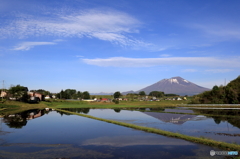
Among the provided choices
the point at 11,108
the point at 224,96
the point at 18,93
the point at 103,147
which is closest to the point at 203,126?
the point at 103,147

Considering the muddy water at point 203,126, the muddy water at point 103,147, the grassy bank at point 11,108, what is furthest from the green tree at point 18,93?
the muddy water at point 103,147

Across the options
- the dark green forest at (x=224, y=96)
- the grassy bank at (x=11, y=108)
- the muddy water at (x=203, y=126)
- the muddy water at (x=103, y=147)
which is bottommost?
the muddy water at (x=203, y=126)

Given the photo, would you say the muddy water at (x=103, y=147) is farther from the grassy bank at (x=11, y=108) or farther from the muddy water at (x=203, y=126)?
the grassy bank at (x=11, y=108)

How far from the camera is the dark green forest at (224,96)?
64.3m

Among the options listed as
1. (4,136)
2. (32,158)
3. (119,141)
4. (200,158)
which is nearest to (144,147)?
(119,141)

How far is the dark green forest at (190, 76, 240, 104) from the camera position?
6431 centimetres

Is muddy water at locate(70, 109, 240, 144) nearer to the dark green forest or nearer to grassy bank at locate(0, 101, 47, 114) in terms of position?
grassy bank at locate(0, 101, 47, 114)

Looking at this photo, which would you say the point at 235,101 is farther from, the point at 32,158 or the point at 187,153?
the point at 32,158

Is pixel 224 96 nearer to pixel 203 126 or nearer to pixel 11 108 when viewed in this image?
pixel 203 126

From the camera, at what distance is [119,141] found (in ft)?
61.5

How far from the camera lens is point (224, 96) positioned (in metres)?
68.4

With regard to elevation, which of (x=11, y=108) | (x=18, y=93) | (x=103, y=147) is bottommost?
(x=103, y=147)

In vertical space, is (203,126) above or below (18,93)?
below

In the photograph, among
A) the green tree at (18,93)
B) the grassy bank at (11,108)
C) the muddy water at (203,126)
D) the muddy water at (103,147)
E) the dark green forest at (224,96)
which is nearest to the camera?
the muddy water at (103,147)
